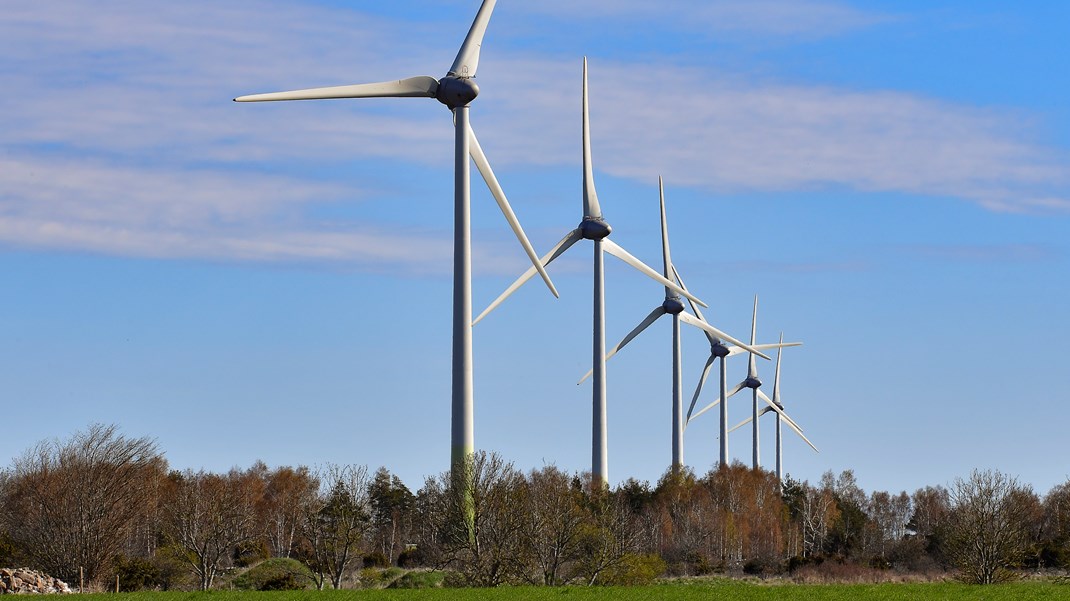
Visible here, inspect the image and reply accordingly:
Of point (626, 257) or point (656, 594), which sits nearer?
point (656, 594)

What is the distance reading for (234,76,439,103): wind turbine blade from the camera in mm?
59694

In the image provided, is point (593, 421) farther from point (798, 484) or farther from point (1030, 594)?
point (798, 484)

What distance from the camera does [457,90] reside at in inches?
2598

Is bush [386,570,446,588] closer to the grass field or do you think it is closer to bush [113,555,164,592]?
the grass field

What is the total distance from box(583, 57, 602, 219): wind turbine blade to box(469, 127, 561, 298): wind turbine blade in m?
22.6

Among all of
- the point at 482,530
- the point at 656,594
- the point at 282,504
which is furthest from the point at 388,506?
the point at 656,594

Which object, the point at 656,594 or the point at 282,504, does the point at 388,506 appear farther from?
the point at 656,594

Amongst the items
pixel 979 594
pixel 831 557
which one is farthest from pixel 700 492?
pixel 979 594

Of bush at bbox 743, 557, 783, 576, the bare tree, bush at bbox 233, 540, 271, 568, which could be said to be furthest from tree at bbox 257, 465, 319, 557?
the bare tree

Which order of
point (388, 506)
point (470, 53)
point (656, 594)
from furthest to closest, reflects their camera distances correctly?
point (388, 506)
point (470, 53)
point (656, 594)

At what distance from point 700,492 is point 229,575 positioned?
4669 centimetres

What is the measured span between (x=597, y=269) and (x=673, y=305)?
20.2 metres

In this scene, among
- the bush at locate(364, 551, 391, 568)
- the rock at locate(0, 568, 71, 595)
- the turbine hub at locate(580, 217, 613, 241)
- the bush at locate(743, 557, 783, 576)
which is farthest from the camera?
the turbine hub at locate(580, 217, 613, 241)

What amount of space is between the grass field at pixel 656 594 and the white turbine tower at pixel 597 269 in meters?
31.1
